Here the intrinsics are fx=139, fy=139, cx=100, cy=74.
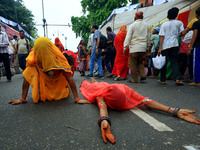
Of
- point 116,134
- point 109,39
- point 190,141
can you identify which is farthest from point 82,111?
point 109,39

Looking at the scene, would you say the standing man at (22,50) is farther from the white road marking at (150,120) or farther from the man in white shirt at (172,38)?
the white road marking at (150,120)

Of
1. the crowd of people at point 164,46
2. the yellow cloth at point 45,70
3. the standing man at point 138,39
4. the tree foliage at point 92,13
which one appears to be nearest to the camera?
the yellow cloth at point 45,70

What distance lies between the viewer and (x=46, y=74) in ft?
8.00

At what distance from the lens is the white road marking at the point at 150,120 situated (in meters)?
1.46

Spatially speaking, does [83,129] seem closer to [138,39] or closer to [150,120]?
[150,120]

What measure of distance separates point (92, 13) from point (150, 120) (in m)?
20.0

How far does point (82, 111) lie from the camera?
196 cm

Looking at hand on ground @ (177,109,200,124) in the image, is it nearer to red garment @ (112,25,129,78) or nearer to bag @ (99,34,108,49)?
red garment @ (112,25,129,78)

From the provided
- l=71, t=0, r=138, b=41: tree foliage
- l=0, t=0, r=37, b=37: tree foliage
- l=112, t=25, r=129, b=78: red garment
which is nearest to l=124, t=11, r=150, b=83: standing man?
l=112, t=25, r=129, b=78: red garment

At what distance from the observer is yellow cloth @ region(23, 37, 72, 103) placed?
2029mm

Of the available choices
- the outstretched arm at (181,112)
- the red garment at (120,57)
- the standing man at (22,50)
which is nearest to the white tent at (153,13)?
the red garment at (120,57)

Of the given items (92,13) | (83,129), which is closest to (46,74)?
(83,129)

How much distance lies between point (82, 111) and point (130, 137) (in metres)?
0.85

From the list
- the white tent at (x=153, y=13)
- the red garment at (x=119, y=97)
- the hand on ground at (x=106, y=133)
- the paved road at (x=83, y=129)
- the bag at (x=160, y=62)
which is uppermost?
the white tent at (x=153, y=13)
